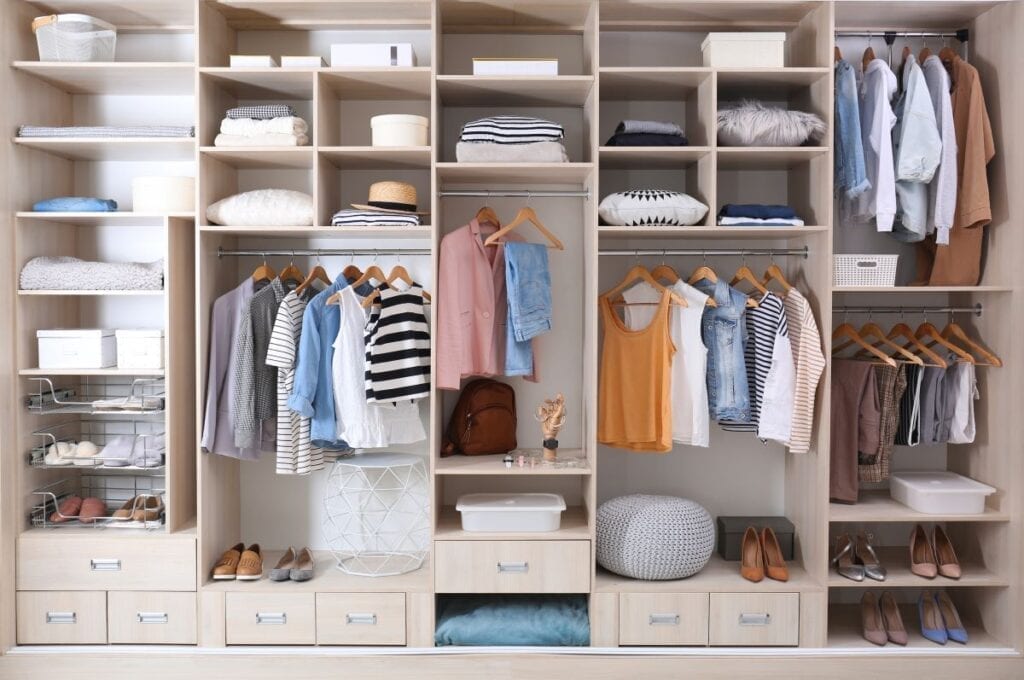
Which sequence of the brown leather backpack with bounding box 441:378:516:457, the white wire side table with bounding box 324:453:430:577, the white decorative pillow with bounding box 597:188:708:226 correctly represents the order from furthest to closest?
the white wire side table with bounding box 324:453:430:577, the brown leather backpack with bounding box 441:378:516:457, the white decorative pillow with bounding box 597:188:708:226

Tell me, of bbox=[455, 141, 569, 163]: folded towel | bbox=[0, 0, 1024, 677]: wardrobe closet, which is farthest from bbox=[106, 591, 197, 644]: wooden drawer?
bbox=[455, 141, 569, 163]: folded towel

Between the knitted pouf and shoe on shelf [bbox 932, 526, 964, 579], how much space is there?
90 centimetres

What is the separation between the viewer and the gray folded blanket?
333cm

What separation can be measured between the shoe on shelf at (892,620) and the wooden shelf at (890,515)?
1.20ft

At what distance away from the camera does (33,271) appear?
333cm

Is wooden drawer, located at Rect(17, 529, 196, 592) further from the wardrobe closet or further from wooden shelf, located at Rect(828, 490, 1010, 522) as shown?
wooden shelf, located at Rect(828, 490, 1010, 522)

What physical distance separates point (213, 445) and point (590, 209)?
1.75 metres

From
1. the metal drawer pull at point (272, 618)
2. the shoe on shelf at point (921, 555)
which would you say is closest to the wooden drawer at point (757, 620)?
the shoe on shelf at point (921, 555)

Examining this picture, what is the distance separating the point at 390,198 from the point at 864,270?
1885 millimetres

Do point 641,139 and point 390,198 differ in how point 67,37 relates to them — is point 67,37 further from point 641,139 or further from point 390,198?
point 641,139

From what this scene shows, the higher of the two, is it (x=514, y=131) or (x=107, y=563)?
(x=514, y=131)

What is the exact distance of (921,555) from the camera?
11.3 feet

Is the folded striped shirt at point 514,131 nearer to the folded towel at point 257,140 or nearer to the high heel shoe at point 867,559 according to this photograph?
the folded towel at point 257,140

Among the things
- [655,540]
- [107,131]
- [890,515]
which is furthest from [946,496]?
[107,131]
